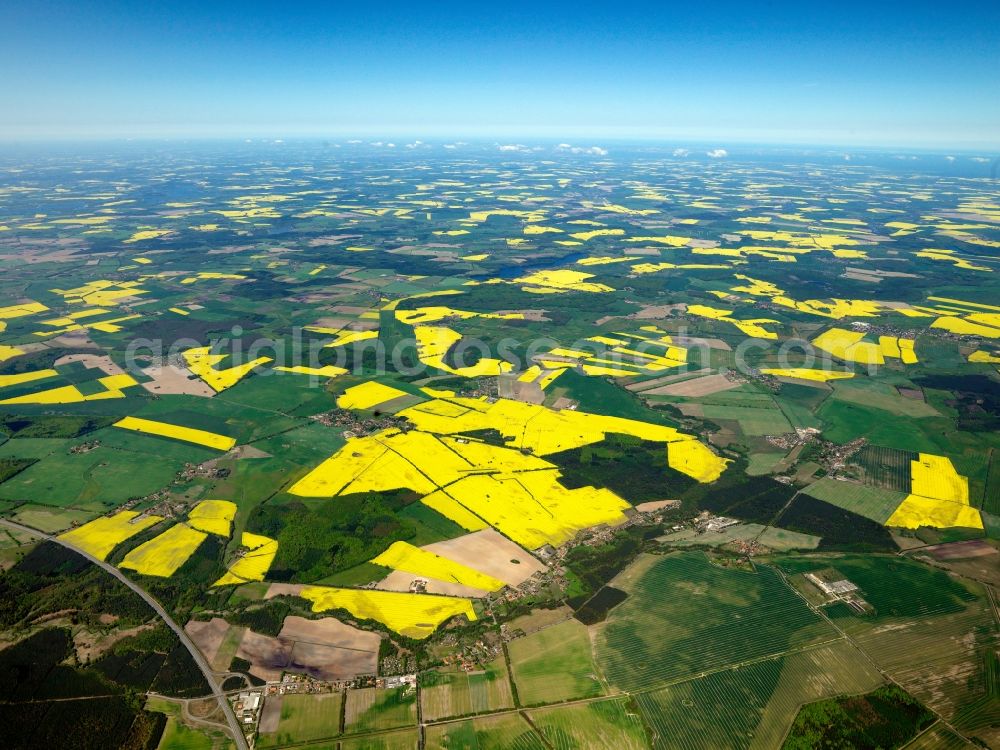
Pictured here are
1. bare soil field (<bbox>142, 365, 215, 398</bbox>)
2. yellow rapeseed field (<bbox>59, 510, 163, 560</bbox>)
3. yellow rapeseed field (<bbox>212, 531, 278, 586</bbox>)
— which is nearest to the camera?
yellow rapeseed field (<bbox>212, 531, 278, 586</bbox>)

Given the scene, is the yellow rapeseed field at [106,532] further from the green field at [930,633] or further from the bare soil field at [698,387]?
the bare soil field at [698,387]

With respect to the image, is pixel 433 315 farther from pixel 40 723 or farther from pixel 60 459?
pixel 40 723

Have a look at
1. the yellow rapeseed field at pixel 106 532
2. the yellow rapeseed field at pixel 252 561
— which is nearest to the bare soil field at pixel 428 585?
the yellow rapeseed field at pixel 252 561

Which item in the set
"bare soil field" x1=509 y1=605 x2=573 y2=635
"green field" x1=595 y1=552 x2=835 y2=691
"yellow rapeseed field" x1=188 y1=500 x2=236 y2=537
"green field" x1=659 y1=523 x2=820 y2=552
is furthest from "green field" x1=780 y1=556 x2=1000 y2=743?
"yellow rapeseed field" x1=188 y1=500 x2=236 y2=537

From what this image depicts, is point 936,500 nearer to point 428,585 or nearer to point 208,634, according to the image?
point 428,585

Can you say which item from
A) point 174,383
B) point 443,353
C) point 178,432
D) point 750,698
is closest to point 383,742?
point 750,698

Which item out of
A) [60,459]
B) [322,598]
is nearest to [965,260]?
[322,598]

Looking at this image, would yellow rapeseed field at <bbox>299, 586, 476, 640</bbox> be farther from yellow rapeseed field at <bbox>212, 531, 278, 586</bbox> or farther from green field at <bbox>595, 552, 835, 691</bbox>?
green field at <bbox>595, 552, 835, 691</bbox>

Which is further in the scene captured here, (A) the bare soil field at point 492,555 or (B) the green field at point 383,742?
(A) the bare soil field at point 492,555
